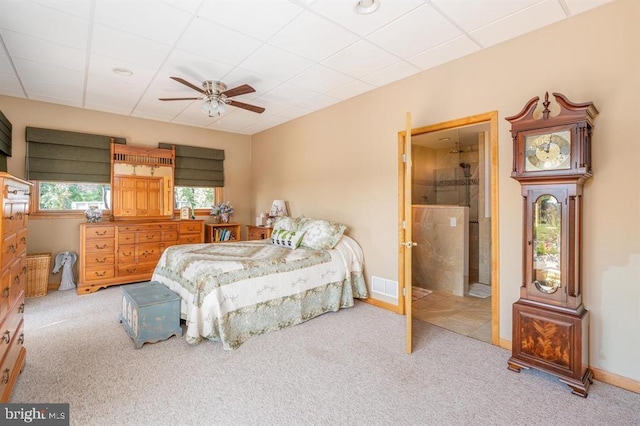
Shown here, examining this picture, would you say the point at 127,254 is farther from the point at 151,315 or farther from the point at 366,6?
the point at 366,6

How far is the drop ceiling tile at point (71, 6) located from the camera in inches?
87.4

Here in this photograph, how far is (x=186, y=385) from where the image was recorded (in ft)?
7.20

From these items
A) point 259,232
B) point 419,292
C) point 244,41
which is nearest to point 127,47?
point 244,41

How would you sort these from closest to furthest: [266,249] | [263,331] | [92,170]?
[263,331]
[266,249]
[92,170]

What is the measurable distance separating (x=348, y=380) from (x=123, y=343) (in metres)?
2.09

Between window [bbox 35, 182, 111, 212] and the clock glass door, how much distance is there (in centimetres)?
568

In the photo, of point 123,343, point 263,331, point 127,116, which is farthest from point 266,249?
point 127,116

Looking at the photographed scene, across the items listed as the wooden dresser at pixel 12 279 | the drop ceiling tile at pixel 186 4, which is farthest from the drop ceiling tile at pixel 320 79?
the wooden dresser at pixel 12 279

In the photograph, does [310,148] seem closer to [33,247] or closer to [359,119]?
[359,119]

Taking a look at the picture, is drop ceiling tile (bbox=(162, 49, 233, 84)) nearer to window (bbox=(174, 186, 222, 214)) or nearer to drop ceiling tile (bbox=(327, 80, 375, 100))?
drop ceiling tile (bbox=(327, 80, 375, 100))

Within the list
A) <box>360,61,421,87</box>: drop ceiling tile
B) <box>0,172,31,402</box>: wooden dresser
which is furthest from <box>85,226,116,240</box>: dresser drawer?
<box>360,61,421,87</box>: drop ceiling tile

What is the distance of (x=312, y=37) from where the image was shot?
105 inches

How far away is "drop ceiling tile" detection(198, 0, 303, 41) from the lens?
223 cm

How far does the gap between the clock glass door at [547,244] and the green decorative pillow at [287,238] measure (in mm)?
2503
